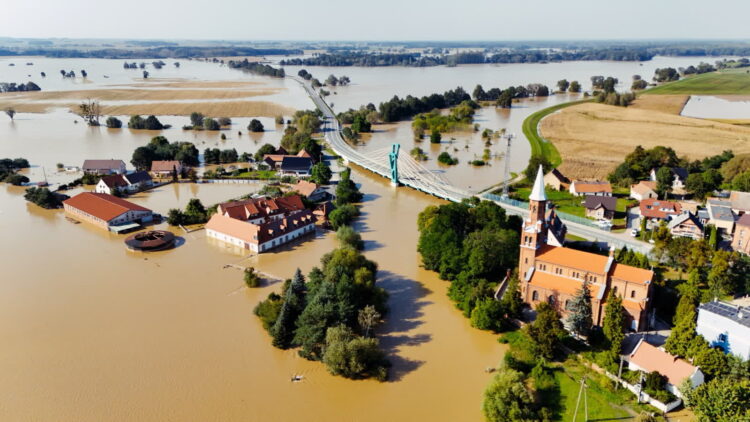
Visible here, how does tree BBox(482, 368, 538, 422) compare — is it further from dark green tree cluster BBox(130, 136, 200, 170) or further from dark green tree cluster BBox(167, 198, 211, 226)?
dark green tree cluster BBox(130, 136, 200, 170)

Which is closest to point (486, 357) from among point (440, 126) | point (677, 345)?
point (677, 345)

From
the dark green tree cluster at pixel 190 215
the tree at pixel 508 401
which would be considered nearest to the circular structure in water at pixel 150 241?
the dark green tree cluster at pixel 190 215

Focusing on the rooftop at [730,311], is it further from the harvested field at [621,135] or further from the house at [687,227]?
the harvested field at [621,135]

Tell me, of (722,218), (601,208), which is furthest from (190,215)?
(722,218)

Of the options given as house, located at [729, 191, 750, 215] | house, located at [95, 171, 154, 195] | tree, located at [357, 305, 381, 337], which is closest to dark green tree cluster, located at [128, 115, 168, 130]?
house, located at [95, 171, 154, 195]

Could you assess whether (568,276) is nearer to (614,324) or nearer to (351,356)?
(614,324)

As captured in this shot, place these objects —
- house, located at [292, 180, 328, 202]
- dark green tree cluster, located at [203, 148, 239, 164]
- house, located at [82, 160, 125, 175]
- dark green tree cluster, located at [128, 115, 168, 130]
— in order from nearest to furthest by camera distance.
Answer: house, located at [292, 180, 328, 202] → house, located at [82, 160, 125, 175] → dark green tree cluster, located at [203, 148, 239, 164] → dark green tree cluster, located at [128, 115, 168, 130]
